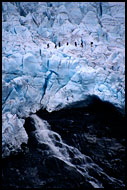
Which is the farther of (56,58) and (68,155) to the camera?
(56,58)

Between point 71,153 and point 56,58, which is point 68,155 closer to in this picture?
point 71,153

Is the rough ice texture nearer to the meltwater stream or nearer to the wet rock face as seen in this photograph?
the wet rock face

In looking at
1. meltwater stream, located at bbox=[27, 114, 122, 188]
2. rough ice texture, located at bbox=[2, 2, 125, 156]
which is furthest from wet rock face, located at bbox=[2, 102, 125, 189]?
rough ice texture, located at bbox=[2, 2, 125, 156]

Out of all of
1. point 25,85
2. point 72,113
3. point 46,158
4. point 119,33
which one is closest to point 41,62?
point 25,85

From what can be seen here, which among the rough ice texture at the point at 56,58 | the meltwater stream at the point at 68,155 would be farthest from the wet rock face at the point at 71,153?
the rough ice texture at the point at 56,58

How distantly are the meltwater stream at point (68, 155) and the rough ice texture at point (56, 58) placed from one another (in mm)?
529

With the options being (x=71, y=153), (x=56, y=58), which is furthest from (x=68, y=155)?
(x=56, y=58)

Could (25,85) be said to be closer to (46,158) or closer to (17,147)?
(17,147)

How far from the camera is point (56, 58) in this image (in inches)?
221

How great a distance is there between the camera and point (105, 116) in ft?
18.6

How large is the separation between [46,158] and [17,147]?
748 millimetres

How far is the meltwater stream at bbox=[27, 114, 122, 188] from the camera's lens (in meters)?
3.53

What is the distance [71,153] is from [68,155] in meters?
0.10

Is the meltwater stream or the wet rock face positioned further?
the meltwater stream
